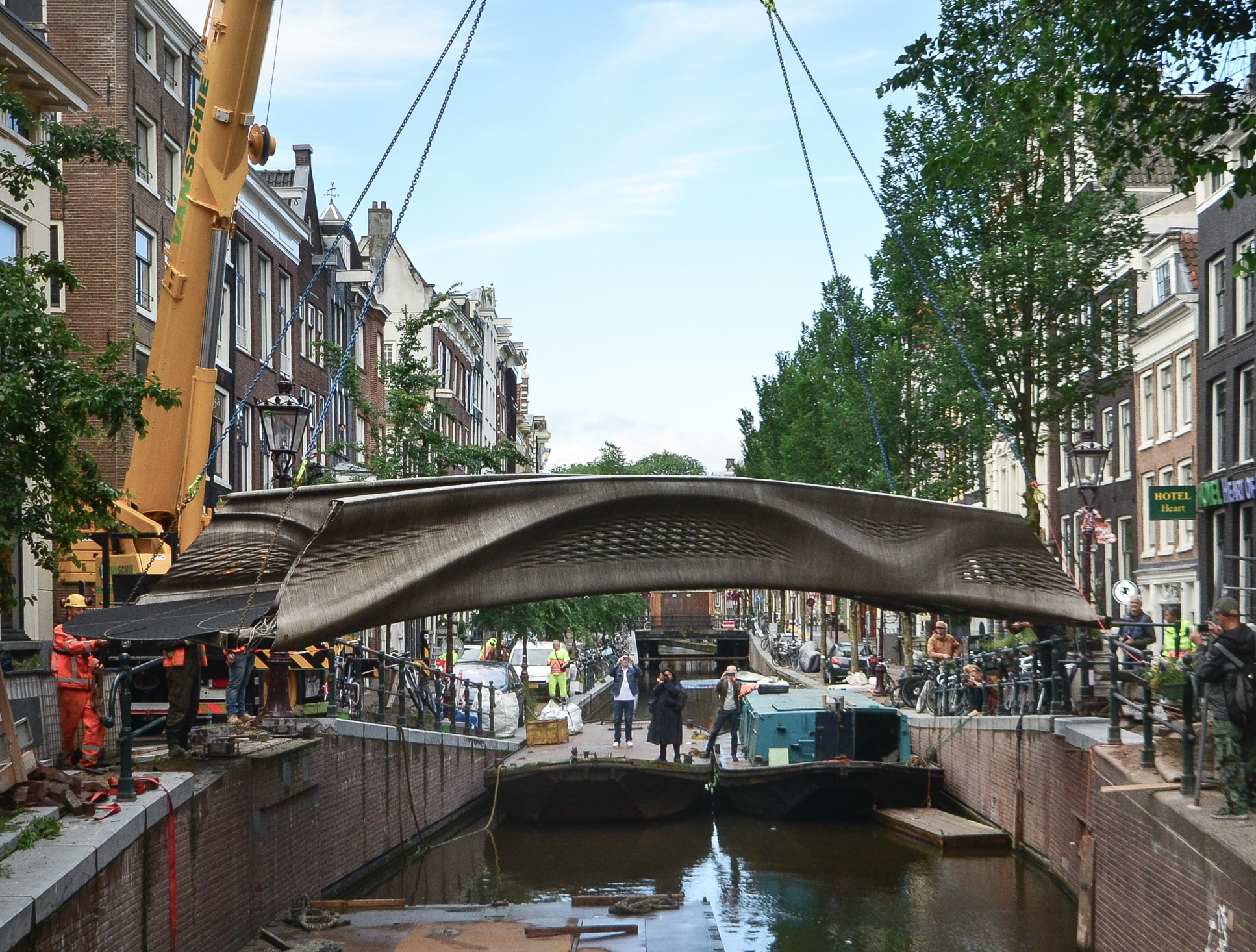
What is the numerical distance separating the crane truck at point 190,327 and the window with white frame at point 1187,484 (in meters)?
26.4

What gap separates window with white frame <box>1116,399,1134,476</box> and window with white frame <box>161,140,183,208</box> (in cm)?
2579

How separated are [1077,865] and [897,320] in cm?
1884

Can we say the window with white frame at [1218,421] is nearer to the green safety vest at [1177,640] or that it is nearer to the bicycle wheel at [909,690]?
the bicycle wheel at [909,690]

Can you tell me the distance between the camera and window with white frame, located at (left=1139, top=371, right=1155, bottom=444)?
133ft

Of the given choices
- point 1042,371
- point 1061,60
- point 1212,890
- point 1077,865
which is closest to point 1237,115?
point 1061,60

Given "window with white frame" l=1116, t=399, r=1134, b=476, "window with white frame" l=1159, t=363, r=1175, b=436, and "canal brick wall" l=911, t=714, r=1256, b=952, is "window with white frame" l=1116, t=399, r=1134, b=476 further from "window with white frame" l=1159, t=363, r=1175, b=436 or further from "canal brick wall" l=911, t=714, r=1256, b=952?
"canal brick wall" l=911, t=714, r=1256, b=952

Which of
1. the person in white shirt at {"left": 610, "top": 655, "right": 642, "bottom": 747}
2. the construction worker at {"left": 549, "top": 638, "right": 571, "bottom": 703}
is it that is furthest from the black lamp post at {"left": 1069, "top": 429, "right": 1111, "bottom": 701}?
the construction worker at {"left": 549, "top": 638, "right": 571, "bottom": 703}

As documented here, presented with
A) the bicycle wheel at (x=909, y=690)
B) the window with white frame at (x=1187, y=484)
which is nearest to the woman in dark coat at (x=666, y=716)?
the bicycle wheel at (x=909, y=690)

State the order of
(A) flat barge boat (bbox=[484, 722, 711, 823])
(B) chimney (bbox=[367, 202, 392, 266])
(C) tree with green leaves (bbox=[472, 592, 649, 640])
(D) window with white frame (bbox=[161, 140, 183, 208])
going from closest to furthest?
1. (A) flat barge boat (bbox=[484, 722, 711, 823])
2. (D) window with white frame (bbox=[161, 140, 183, 208])
3. (C) tree with green leaves (bbox=[472, 592, 649, 640])
4. (B) chimney (bbox=[367, 202, 392, 266])

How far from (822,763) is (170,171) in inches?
708

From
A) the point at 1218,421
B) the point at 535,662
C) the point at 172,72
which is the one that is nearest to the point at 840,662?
the point at 535,662

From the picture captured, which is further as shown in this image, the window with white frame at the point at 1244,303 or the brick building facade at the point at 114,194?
the window with white frame at the point at 1244,303

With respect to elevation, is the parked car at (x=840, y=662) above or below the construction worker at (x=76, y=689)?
below

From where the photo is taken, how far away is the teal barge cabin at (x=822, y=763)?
25281 millimetres
